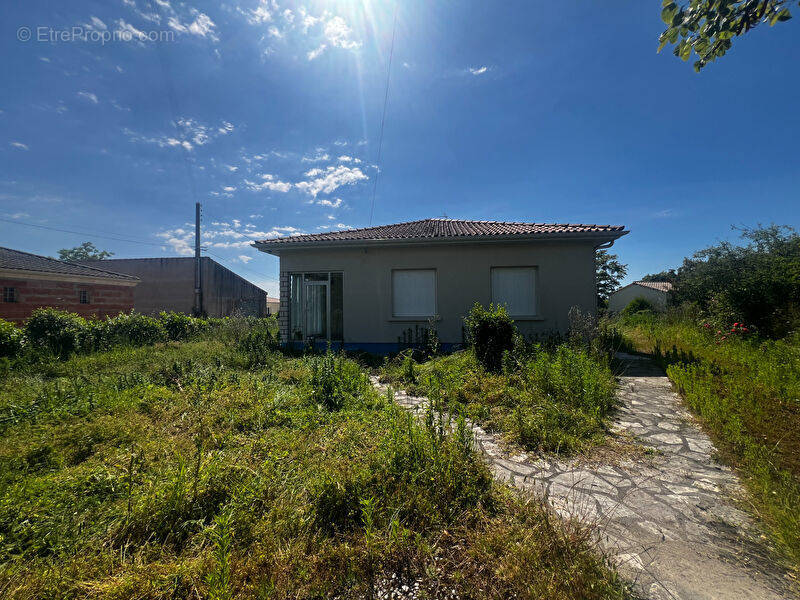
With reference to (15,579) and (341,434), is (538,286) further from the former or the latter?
(15,579)

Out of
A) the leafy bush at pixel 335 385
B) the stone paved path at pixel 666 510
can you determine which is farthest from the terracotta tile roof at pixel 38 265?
→ the stone paved path at pixel 666 510

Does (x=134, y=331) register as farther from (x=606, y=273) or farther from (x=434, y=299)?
(x=606, y=273)

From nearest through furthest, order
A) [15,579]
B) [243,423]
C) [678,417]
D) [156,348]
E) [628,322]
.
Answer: [15,579]
[243,423]
[678,417]
[156,348]
[628,322]

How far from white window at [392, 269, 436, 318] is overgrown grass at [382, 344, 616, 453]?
2.65 metres

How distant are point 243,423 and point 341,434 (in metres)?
1.23

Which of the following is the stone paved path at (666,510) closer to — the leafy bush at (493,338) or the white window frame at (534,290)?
the leafy bush at (493,338)

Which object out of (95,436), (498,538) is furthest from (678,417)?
(95,436)

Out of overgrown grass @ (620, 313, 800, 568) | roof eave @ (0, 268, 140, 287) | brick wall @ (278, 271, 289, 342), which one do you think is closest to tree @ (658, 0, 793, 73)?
overgrown grass @ (620, 313, 800, 568)

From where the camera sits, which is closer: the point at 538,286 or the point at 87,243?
the point at 538,286

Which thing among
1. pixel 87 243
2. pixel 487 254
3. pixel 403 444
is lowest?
pixel 403 444

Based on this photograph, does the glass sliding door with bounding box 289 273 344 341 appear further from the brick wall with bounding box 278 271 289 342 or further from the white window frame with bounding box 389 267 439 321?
the white window frame with bounding box 389 267 439 321

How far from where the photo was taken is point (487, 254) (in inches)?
301

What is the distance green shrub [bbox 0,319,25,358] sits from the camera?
19.5 feet

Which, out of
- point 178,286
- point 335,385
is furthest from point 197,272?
point 335,385
